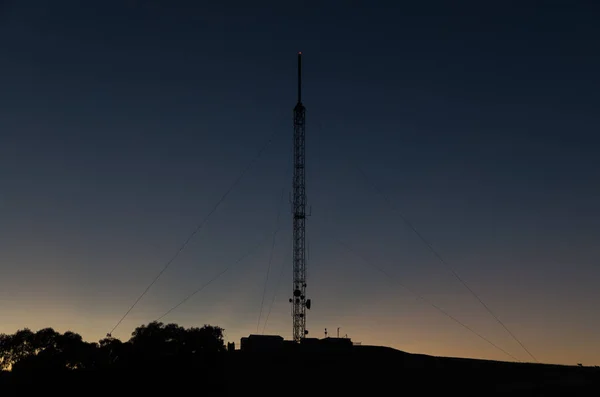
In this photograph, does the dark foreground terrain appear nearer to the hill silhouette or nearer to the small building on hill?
the hill silhouette

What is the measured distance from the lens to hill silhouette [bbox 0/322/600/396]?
103m

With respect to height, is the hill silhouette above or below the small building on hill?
below

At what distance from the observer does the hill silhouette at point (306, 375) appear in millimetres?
103438

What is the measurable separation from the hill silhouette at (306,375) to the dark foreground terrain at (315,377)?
15cm

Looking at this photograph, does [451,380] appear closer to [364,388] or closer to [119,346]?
[364,388]

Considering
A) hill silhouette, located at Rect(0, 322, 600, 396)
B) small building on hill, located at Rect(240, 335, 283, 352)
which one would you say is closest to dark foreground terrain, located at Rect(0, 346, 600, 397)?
hill silhouette, located at Rect(0, 322, 600, 396)

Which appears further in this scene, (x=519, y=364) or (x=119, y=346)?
(x=119, y=346)

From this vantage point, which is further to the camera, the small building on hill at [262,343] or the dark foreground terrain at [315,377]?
the small building on hill at [262,343]

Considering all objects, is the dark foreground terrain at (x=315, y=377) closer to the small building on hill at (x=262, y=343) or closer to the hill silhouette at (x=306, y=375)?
the hill silhouette at (x=306, y=375)

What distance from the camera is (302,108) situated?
4966 inches

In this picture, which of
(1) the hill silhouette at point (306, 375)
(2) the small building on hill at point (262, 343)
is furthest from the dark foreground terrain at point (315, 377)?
(2) the small building on hill at point (262, 343)

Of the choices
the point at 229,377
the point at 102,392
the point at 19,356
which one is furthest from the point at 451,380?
the point at 19,356

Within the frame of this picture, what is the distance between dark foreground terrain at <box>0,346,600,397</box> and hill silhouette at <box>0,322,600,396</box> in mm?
147

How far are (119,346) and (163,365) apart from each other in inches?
1051
